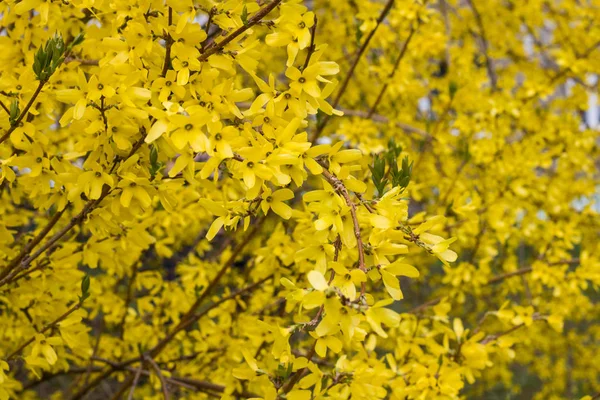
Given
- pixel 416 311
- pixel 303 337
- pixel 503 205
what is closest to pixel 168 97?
pixel 416 311

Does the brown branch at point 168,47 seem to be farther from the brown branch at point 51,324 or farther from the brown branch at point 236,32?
the brown branch at point 51,324

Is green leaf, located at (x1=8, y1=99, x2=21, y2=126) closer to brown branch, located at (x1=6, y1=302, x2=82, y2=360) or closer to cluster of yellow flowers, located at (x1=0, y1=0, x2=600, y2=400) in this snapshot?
cluster of yellow flowers, located at (x1=0, y1=0, x2=600, y2=400)

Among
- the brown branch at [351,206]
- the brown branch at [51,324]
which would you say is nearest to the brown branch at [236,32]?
the brown branch at [351,206]

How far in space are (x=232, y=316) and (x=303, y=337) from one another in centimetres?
262

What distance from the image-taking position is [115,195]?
1599mm

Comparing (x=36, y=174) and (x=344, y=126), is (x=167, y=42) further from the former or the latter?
(x=344, y=126)

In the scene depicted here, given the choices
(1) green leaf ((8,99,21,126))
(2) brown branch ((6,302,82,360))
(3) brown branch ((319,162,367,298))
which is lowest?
(2) brown branch ((6,302,82,360))

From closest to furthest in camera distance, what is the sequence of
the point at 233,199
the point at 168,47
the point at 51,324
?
the point at 168,47
the point at 51,324
the point at 233,199

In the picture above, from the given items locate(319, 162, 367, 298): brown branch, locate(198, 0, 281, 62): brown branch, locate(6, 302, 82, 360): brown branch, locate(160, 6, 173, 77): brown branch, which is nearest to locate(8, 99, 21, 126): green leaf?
locate(160, 6, 173, 77): brown branch

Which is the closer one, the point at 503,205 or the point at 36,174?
the point at 36,174

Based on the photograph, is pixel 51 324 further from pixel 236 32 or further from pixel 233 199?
pixel 236 32

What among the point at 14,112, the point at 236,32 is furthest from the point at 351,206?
the point at 14,112

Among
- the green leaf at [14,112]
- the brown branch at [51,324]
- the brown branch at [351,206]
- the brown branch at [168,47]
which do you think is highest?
the brown branch at [168,47]

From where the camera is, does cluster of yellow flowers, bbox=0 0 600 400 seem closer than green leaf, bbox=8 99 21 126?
Yes
